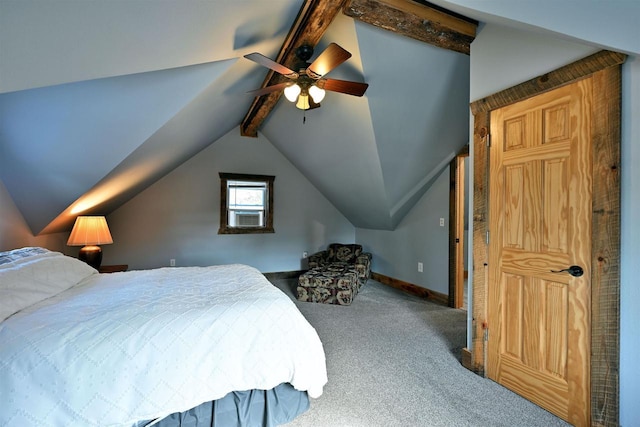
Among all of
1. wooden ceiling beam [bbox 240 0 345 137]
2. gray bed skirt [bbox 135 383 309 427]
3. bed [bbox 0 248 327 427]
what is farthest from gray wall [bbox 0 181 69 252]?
wooden ceiling beam [bbox 240 0 345 137]

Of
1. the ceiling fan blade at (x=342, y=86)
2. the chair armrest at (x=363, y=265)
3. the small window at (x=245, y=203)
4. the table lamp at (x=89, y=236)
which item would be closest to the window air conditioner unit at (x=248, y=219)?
the small window at (x=245, y=203)

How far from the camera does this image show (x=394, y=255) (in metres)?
4.84

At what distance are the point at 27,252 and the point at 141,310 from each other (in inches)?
54.0

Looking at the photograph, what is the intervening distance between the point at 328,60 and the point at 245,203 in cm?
358

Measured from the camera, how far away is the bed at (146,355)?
47.8 inches

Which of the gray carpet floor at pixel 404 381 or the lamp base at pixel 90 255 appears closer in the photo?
the gray carpet floor at pixel 404 381

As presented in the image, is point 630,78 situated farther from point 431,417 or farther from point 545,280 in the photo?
point 431,417

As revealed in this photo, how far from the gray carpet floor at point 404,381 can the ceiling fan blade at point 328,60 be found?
7.71ft

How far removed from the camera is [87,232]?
3.03 m

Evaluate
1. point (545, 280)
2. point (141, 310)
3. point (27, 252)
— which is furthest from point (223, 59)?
point (545, 280)

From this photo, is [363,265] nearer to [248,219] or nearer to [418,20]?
[248,219]

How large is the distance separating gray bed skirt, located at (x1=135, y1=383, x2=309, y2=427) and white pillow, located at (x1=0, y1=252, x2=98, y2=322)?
0.95 metres

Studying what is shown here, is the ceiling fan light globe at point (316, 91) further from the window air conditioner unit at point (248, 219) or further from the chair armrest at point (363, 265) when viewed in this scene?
the window air conditioner unit at point (248, 219)

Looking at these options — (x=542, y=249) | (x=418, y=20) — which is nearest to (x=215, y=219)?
(x=418, y=20)
